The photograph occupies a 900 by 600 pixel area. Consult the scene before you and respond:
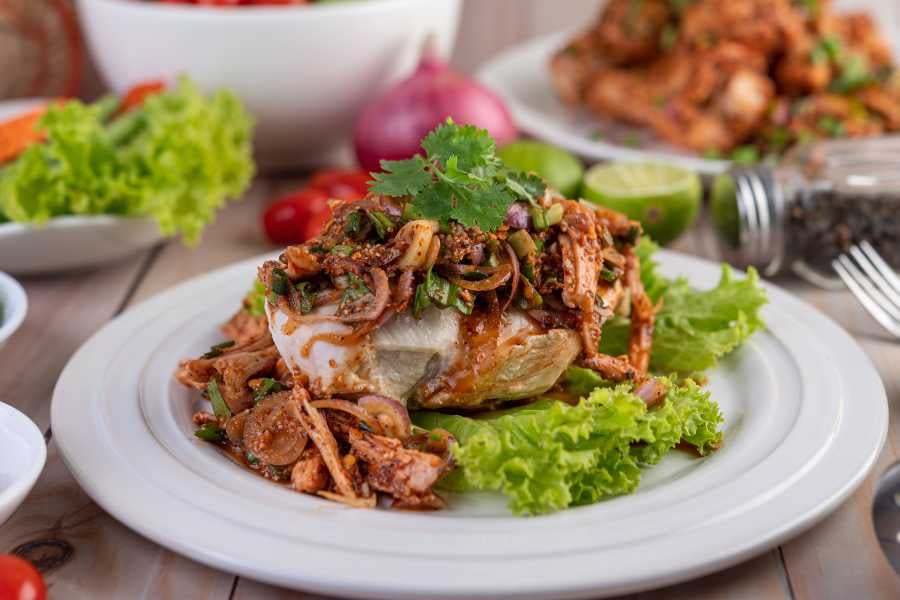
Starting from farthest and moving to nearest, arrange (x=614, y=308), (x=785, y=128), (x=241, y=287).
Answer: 1. (x=785, y=128)
2. (x=241, y=287)
3. (x=614, y=308)

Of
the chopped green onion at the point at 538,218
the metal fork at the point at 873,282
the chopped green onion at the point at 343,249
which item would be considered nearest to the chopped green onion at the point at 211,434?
the chopped green onion at the point at 343,249

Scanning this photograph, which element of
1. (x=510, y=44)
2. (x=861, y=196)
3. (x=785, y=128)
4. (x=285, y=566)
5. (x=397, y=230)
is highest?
(x=397, y=230)

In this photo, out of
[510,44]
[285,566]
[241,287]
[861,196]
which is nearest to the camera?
[285,566]

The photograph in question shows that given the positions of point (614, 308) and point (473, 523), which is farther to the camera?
point (614, 308)

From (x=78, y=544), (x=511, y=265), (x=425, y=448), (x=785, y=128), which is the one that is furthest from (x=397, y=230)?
(x=785, y=128)

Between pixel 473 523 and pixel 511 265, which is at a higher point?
pixel 511 265

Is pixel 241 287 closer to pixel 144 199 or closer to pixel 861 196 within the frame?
pixel 144 199
